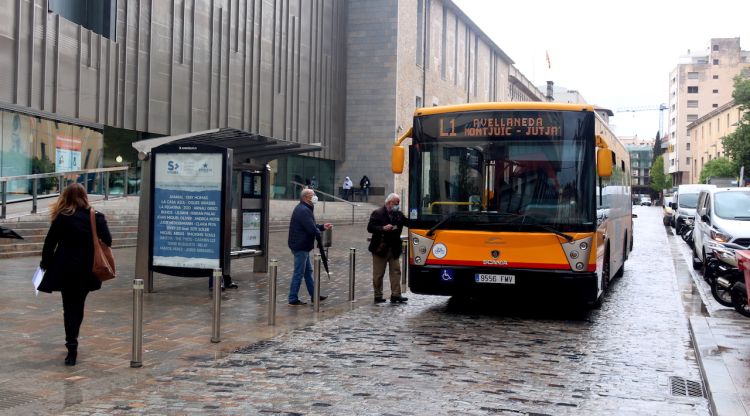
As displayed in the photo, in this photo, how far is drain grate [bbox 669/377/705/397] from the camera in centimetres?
596

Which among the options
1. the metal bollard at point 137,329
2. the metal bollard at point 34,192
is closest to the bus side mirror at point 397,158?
the metal bollard at point 137,329

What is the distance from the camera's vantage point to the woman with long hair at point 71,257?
6.39 meters

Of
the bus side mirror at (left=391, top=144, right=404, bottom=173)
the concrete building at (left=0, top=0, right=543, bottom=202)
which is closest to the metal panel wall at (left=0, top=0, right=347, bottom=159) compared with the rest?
the concrete building at (left=0, top=0, right=543, bottom=202)

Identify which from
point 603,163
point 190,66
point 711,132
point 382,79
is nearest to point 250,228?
point 603,163

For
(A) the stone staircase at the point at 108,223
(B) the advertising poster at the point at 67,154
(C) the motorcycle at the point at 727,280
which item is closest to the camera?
(C) the motorcycle at the point at 727,280

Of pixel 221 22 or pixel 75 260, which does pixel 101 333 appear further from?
pixel 221 22

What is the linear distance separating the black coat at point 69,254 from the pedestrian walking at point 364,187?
1458 inches

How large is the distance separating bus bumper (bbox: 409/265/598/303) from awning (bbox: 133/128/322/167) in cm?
366

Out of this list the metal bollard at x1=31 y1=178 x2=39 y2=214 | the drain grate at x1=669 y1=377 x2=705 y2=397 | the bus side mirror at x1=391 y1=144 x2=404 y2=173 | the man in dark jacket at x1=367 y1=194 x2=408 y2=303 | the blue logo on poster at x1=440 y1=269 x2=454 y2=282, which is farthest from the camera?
the metal bollard at x1=31 y1=178 x2=39 y2=214

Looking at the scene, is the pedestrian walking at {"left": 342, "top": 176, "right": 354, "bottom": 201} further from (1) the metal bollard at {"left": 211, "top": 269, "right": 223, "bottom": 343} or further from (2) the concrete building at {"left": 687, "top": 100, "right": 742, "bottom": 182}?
(2) the concrete building at {"left": 687, "top": 100, "right": 742, "bottom": 182}

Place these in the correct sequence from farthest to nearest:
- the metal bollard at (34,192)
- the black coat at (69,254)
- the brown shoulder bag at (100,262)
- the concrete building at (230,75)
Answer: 1. the concrete building at (230,75)
2. the metal bollard at (34,192)
3. the brown shoulder bag at (100,262)
4. the black coat at (69,254)

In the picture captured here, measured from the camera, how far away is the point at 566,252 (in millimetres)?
9117

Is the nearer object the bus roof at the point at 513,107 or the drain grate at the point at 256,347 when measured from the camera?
the drain grate at the point at 256,347

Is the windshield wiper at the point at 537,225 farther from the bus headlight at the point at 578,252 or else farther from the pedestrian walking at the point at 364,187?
the pedestrian walking at the point at 364,187
